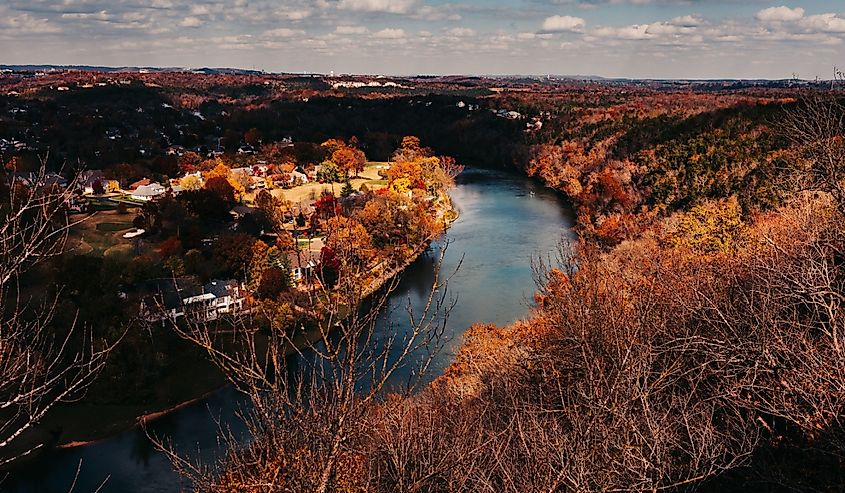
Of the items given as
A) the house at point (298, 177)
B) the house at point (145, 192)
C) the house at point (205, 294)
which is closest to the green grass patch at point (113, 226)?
the house at point (145, 192)

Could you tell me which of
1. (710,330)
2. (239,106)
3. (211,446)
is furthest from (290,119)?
(710,330)

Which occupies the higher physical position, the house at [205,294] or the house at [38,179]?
the house at [38,179]

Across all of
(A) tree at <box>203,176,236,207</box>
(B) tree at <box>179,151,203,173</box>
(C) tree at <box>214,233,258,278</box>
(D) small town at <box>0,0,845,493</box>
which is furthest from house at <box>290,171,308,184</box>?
(C) tree at <box>214,233,258,278</box>

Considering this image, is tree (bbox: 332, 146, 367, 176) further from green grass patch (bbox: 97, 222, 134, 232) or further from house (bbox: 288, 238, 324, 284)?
green grass patch (bbox: 97, 222, 134, 232)

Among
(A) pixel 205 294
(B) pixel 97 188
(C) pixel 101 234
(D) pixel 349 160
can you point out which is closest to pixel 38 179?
(A) pixel 205 294

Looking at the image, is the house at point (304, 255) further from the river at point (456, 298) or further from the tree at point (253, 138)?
the tree at point (253, 138)

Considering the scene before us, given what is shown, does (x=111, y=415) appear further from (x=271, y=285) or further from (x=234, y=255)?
(x=234, y=255)

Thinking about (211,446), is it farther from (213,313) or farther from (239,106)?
(239,106)

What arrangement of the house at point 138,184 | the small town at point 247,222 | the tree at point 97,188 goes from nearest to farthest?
the small town at point 247,222, the tree at point 97,188, the house at point 138,184
